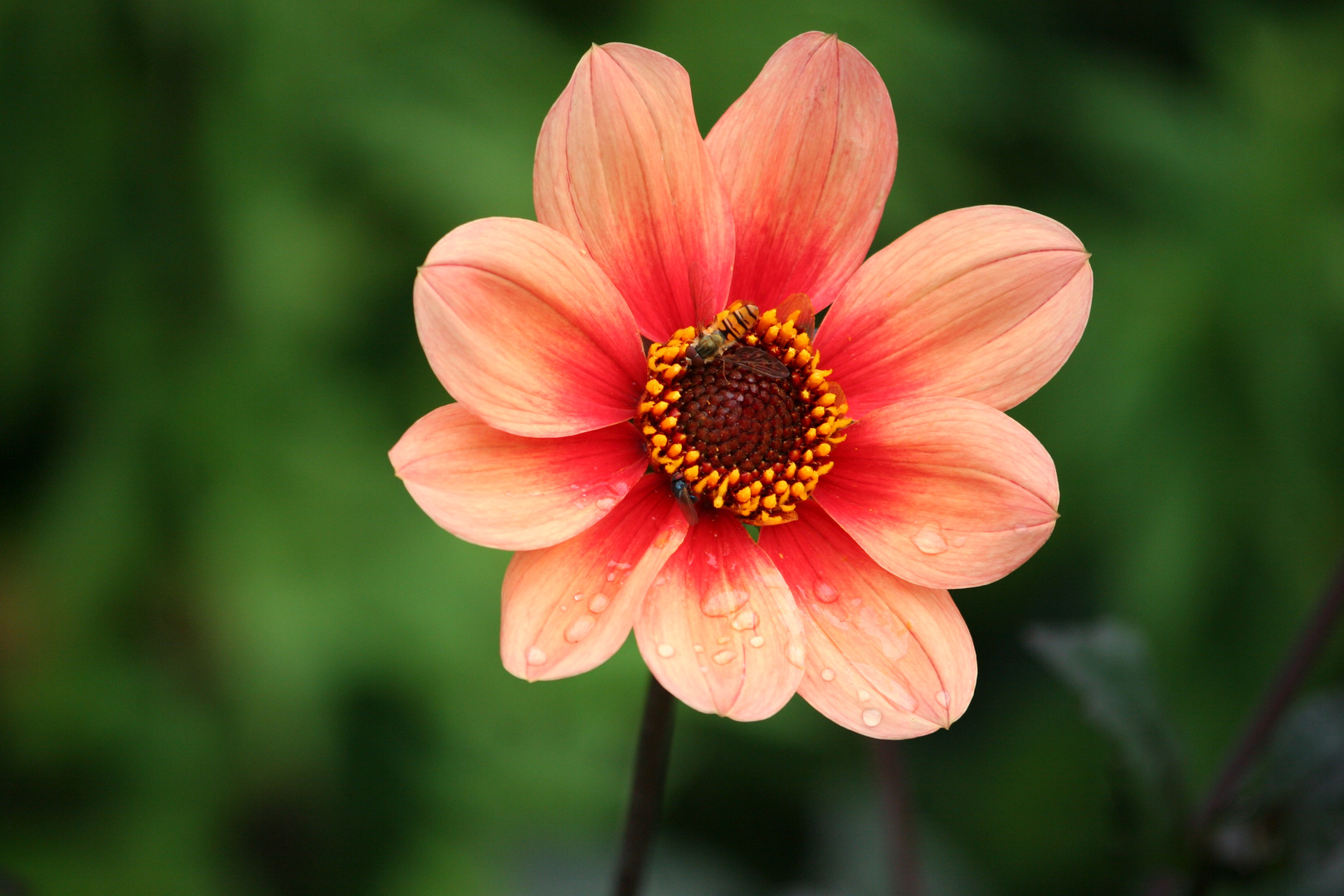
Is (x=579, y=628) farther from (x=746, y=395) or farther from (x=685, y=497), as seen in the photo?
(x=746, y=395)

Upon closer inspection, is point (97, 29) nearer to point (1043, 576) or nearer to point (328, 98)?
point (328, 98)

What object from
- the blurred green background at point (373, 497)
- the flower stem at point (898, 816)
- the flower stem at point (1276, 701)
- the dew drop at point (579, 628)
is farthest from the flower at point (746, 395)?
the blurred green background at point (373, 497)

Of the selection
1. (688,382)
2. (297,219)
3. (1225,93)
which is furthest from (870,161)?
(1225,93)

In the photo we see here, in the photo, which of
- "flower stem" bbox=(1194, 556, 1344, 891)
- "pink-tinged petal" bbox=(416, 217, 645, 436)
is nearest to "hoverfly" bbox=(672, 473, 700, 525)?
"pink-tinged petal" bbox=(416, 217, 645, 436)

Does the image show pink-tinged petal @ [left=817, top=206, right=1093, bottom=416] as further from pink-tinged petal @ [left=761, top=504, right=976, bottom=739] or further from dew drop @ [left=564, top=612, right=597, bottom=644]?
dew drop @ [left=564, top=612, right=597, bottom=644]

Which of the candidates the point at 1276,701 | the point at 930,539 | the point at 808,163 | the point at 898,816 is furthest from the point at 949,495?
the point at 1276,701

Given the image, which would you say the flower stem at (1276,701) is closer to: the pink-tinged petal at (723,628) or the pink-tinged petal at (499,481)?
the pink-tinged petal at (723,628)
